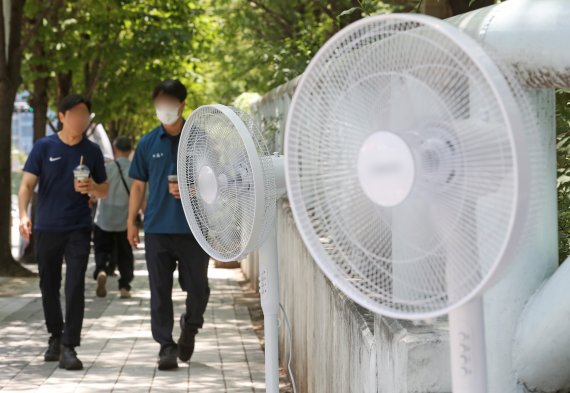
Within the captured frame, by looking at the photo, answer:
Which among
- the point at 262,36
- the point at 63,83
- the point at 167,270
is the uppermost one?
the point at 262,36

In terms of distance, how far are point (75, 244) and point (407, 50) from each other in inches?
242

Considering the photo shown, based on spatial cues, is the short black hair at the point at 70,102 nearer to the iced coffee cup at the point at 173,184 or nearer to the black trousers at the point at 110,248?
the iced coffee cup at the point at 173,184

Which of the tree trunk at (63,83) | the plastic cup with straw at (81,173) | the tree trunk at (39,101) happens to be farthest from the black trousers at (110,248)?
the tree trunk at (63,83)

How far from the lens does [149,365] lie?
342 inches

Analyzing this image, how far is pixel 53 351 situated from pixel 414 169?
22.0 ft

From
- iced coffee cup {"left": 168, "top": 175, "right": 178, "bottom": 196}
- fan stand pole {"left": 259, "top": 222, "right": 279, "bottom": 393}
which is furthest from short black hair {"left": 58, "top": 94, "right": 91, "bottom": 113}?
fan stand pole {"left": 259, "top": 222, "right": 279, "bottom": 393}

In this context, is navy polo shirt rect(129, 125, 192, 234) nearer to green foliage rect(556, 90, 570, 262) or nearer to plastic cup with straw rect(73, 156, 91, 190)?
plastic cup with straw rect(73, 156, 91, 190)

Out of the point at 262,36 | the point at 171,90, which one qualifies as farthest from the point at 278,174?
the point at 262,36

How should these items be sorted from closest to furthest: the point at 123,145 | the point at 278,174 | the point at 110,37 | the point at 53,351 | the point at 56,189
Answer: the point at 278,174
the point at 56,189
the point at 53,351
the point at 123,145
the point at 110,37

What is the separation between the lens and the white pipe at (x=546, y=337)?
317 cm

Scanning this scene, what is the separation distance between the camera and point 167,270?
833 cm

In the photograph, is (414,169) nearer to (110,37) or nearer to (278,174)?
(278,174)

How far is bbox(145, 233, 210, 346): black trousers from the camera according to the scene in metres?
8.25

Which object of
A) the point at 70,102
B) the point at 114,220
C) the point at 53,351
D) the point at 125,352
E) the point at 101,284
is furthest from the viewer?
the point at 114,220
